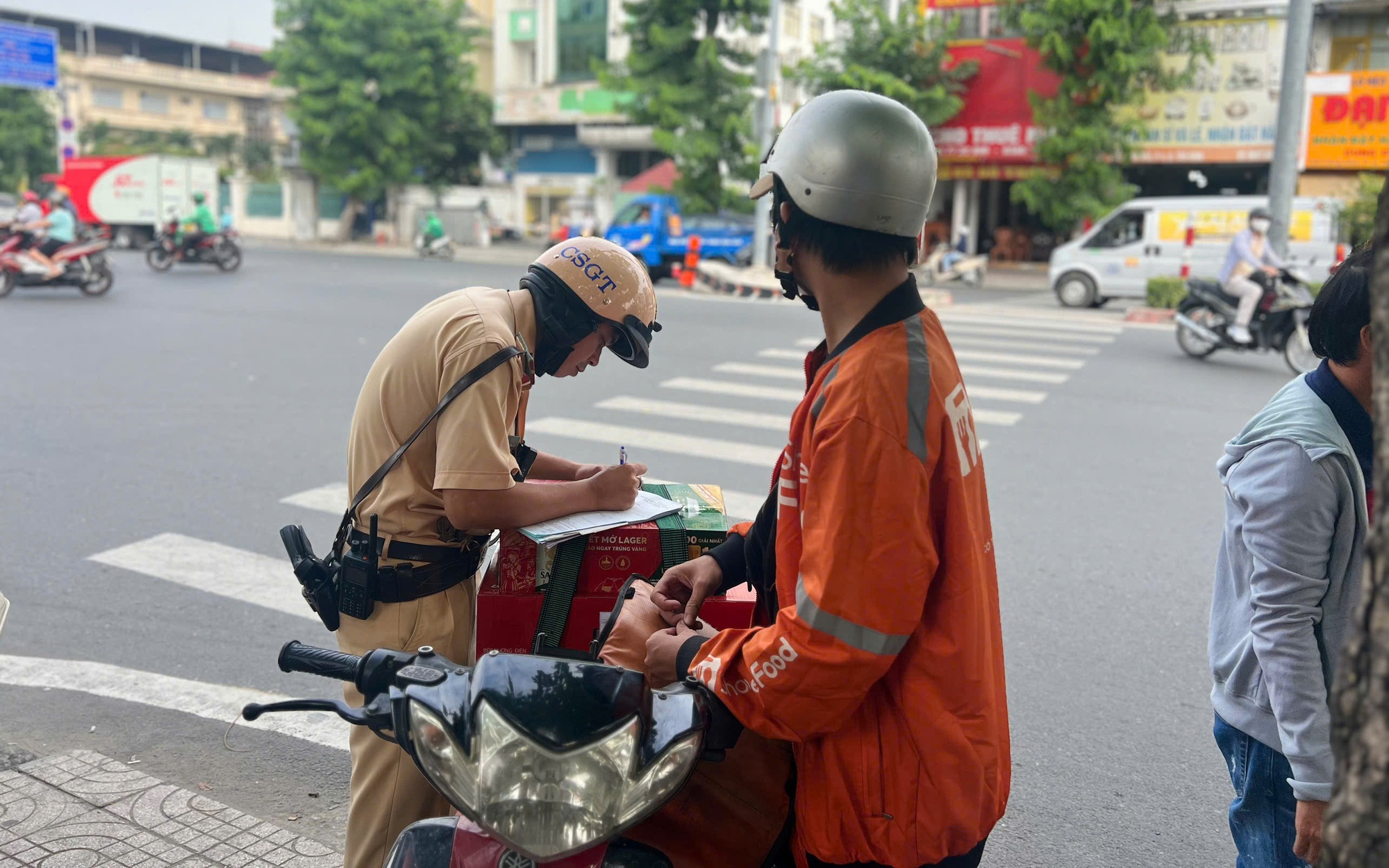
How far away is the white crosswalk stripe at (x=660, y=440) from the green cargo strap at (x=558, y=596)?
17.2 feet

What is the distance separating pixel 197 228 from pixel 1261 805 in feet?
79.5

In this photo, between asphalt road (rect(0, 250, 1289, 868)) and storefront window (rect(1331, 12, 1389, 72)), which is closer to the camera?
asphalt road (rect(0, 250, 1289, 868))

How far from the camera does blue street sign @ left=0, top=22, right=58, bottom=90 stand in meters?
35.5

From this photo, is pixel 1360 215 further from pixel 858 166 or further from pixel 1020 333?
pixel 858 166

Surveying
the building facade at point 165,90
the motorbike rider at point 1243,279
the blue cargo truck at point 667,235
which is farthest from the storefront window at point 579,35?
the motorbike rider at point 1243,279

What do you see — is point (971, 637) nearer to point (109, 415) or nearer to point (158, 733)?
point (158, 733)

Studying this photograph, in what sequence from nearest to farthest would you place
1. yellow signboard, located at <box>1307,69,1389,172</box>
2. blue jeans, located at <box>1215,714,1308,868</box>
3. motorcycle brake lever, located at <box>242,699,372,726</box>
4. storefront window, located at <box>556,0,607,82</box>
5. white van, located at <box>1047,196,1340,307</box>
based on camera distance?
1. motorcycle brake lever, located at <box>242,699,372,726</box>
2. blue jeans, located at <box>1215,714,1308,868</box>
3. white van, located at <box>1047,196,1340,307</box>
4. yellow signboard, located at <box>1307,69,1389,172</box>
5. storefront window, located at <box>556,0,607,82</box>

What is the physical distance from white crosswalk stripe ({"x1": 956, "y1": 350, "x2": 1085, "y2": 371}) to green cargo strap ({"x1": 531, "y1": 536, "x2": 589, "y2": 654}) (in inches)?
399

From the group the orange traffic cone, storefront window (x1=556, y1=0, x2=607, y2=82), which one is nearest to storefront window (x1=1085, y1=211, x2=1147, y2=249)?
the orange traffic cone

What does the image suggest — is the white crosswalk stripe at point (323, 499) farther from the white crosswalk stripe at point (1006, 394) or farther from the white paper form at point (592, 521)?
the white crosswalk stripe at point (1006, 394)

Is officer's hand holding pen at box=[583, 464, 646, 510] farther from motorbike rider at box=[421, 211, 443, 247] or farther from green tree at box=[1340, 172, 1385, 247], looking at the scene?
motorbike rider at box=[421, 211, 443, 247]

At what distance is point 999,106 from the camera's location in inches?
1135

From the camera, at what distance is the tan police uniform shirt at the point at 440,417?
2275 millimetres

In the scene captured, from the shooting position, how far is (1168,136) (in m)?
27.1
